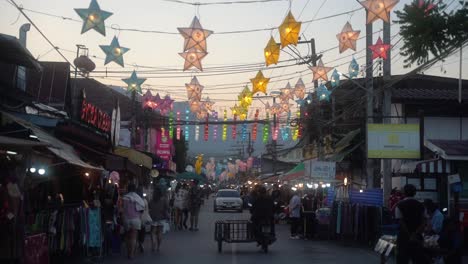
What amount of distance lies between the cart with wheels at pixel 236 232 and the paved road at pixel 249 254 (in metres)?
0.36

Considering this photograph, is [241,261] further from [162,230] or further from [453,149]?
[453,149]

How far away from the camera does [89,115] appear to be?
22.7m

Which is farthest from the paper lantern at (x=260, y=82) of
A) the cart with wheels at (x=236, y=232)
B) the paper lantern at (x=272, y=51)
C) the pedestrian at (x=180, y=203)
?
the pedestrian at (x=180, y=203)

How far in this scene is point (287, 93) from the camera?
30.1m

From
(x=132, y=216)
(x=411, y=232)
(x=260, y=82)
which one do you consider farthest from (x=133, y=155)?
(x=411, y=232)

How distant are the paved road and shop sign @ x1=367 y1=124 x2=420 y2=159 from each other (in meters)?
3.57

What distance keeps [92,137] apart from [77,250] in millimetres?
4845

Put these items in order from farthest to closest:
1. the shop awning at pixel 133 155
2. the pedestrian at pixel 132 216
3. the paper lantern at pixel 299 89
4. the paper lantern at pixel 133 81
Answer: the paper lantern at pixel 299 89 → the paper lantern at pixel 133 81 → the shop awning at pixel 133 155 → the pedestrian at pixel 132 216

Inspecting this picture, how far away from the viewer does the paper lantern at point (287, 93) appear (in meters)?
30.0

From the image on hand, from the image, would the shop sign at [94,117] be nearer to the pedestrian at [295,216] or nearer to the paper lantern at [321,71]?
the pedestrian at [295,216]

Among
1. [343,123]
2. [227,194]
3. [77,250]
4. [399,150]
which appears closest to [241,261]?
[77,250]

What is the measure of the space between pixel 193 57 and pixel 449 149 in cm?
1031

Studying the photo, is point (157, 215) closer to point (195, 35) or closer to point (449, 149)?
point (195, 35)

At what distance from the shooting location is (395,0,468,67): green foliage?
472 inches
